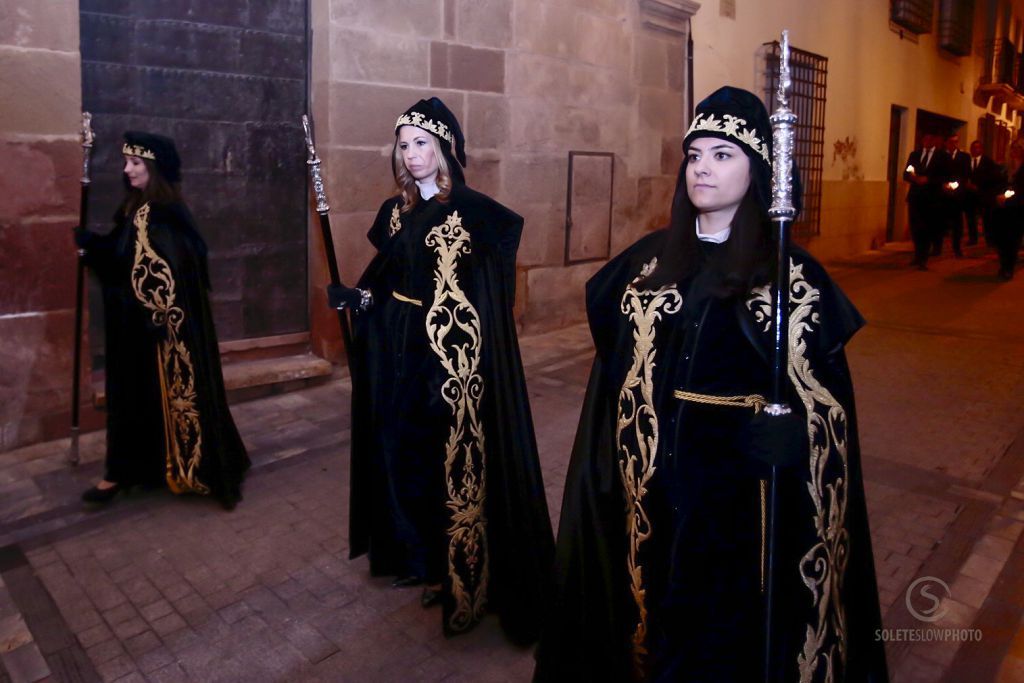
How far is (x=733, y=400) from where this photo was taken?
2266mm

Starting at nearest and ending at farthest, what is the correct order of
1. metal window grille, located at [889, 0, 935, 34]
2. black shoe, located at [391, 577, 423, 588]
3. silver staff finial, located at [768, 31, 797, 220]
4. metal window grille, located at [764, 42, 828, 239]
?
silver staff finial, located at [768, 31, 797, 220] → black shoe, located at [391, 577, 423, 588] → metal window grille, located at [764, 42, 828, 239] → metal window grille, located at [889, 0, 935, 34]

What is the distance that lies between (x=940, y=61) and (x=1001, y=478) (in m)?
18.4

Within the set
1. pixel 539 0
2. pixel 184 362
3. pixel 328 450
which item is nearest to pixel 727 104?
pixel 184 362

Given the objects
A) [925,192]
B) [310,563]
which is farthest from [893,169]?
[310,563]

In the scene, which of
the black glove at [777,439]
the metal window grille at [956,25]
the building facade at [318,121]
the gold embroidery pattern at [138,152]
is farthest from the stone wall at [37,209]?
the metal window grille at [956,25]

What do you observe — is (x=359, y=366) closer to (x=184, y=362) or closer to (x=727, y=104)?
(x=184, y=362)

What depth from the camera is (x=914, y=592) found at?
12.4 feet

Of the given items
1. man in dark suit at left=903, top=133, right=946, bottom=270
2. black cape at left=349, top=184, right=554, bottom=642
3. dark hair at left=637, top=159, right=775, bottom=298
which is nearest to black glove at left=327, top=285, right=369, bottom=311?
black cape at left=349, top=184, right=554, bottom=642

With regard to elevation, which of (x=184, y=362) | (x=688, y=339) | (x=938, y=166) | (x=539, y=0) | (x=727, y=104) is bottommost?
(x=184, y=362)

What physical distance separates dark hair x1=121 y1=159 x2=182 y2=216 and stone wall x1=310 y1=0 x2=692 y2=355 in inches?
96.0

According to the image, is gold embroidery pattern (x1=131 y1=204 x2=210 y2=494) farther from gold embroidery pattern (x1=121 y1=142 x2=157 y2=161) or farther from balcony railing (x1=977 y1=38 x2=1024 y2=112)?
balcony railing (x1=977 y1=38 x2=1024 y2=112)

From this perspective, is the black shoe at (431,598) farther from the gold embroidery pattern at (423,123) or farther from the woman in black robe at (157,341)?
the gold embroidery pattern at (423,123)

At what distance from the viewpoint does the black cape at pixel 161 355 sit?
445 cm

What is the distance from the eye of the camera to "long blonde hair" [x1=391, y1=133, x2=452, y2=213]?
134 inches
